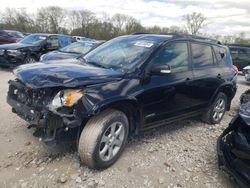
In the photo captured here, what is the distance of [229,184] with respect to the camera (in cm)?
371

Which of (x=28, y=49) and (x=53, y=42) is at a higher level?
(x=53, y=42)

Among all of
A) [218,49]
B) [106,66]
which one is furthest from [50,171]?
[218,49]

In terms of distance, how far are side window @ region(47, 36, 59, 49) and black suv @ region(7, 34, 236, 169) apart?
330 inches

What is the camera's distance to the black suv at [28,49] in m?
11.2

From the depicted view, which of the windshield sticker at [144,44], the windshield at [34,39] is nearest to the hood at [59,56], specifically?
the windshield at [34,39]

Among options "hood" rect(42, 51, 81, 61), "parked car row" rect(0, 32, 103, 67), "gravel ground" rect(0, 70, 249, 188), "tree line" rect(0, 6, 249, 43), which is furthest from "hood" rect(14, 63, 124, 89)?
"tree line" rect(0, 6, 249, 43)

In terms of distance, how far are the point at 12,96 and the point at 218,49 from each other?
13.4ft

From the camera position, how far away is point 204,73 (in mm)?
5145

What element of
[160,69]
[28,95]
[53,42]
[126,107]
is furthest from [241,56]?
[28,95]

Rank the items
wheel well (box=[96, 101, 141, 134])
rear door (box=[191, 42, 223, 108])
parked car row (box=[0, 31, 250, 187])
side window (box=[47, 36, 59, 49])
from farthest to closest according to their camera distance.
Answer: side window (box=[47, 36, 59, 49])
rear door (box=[191, 42, 223, 108])
wheel well (box=[96, 101, 141, 134])
parked car row (box=[0, 31, 250, 187])

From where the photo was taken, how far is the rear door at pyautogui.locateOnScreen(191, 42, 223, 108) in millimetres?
4984

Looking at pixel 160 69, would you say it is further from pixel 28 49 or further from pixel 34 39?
pixel 34 39

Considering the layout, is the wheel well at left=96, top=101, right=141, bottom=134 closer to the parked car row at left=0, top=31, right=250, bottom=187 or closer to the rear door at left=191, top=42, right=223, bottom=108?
the parked car row at left=0, top=31, right=250, bottom=187

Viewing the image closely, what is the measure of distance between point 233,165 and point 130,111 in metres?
1.46
